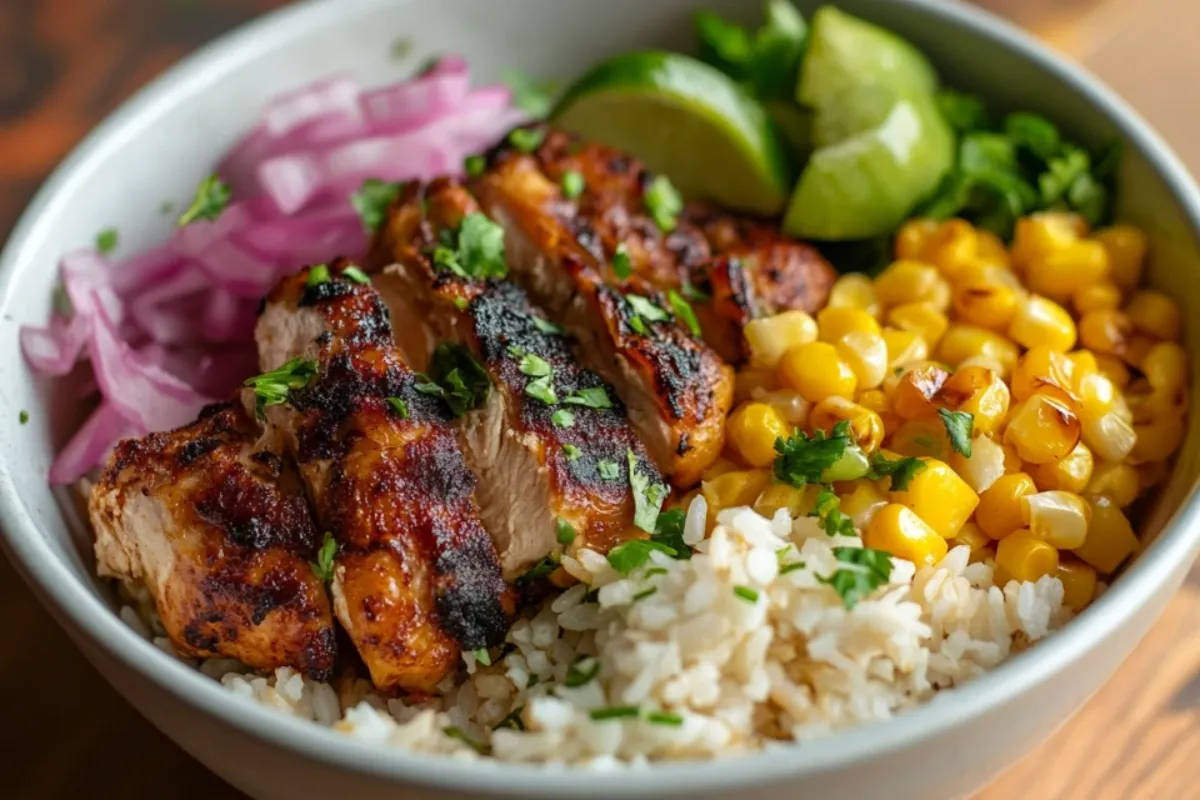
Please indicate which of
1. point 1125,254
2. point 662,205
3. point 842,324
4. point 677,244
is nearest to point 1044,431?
point 842,324

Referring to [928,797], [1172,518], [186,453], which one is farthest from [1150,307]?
[186,453]

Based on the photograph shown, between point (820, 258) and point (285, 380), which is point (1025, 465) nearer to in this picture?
point (820, 258)

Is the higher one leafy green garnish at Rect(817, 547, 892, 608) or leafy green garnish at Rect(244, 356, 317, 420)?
leafy green garnish at Rect(244, 356, 317, 420)

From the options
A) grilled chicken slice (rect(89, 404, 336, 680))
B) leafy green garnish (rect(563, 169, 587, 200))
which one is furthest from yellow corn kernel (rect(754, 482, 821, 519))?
leafy green garnish (rect(563, 169, 587, 200))

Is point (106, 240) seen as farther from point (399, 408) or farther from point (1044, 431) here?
point (1044, 431)

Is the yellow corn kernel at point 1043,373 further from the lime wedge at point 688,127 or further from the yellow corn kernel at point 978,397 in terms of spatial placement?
the lime wedge at point 688,127

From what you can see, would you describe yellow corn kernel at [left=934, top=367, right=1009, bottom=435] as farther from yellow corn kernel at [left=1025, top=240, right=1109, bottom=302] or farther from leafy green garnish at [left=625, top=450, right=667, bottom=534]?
leafy green garnish at [left=625, top=450, right=667, bottom=534]
